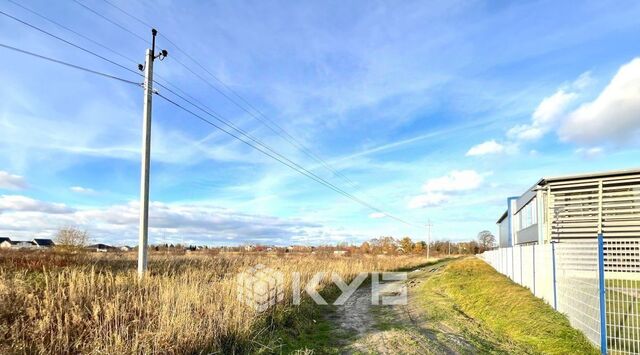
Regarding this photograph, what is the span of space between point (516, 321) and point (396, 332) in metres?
2.74

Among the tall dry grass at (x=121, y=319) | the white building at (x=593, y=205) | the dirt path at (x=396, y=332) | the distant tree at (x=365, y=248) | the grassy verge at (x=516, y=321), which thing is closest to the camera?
the tall dry grass at (x=121, y=319)

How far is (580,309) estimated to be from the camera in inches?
290

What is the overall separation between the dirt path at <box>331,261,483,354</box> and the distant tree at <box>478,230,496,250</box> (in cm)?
10168

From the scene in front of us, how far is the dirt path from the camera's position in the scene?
21.4 feet

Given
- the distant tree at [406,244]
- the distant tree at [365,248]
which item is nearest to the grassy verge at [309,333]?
the distant tree at [365,248]

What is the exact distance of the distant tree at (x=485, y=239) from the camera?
104 metres

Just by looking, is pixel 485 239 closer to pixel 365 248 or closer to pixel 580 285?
pixel 365 248

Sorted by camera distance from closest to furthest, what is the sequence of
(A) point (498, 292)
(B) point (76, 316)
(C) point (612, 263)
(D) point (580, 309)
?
1. (B) point (76, 316)
2. (C) point (612, 263)
3. (D) point (580, 309)
4. (A) point (498, 292)

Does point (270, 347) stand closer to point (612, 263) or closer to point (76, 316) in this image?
point (76, 316)

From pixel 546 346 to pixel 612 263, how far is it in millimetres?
1693

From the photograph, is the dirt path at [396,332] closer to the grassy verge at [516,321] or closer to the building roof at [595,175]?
the grassy verge at [516,321]

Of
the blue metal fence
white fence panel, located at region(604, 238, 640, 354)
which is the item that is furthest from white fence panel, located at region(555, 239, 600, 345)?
white fence panel, located at region(604, 238, 640, 354)

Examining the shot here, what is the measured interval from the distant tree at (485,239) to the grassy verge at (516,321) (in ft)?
325

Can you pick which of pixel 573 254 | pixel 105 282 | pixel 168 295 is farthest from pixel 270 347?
pixel 573 254
